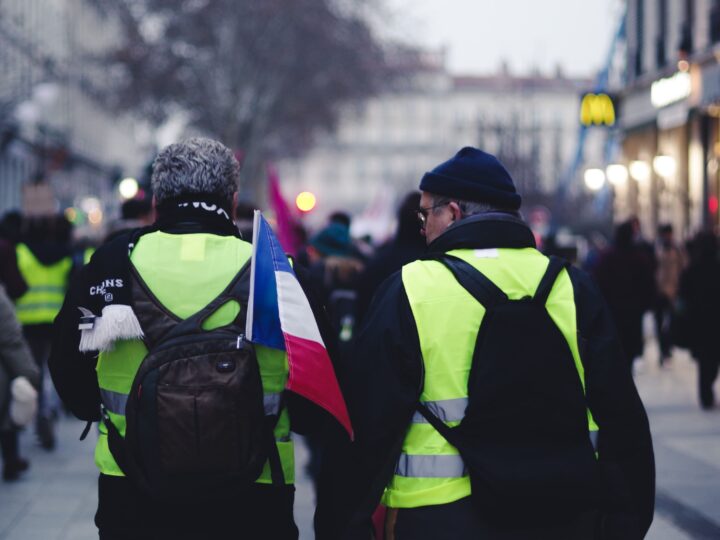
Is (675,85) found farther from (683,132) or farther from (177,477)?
(177,477)

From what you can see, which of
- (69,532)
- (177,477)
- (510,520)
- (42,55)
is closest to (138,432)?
(177,477)

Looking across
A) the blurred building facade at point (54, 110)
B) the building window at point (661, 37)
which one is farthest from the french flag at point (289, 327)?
the building window at point (661, 37)

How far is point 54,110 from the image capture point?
5616cm

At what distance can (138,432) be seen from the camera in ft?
12.0

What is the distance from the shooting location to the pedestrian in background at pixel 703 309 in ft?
40.9

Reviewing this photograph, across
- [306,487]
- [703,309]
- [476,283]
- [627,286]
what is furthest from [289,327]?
[627,286]

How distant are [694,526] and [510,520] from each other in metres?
4.47

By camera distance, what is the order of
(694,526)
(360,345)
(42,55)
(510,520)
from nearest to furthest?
(510,520) → (360,345) → (694,526) → (42,55)

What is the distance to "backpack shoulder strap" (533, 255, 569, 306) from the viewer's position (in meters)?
3.68

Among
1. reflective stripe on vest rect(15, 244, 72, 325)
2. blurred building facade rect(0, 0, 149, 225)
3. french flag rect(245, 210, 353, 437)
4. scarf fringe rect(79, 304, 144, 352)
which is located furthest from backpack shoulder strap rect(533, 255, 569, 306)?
blurred building facade rect(0, 0, 149, 225)

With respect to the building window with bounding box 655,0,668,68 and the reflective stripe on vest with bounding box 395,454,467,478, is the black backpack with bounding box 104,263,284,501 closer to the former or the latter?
the reflective stripe on vest with bounding box 395,454,467,478

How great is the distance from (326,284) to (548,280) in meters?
6.04

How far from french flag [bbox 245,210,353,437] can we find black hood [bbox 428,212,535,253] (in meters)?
0.42

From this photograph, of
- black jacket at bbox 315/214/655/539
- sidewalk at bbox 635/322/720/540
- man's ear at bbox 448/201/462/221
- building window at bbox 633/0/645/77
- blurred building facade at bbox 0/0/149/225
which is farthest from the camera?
blurred building facade at bbox 0/0/149/225
